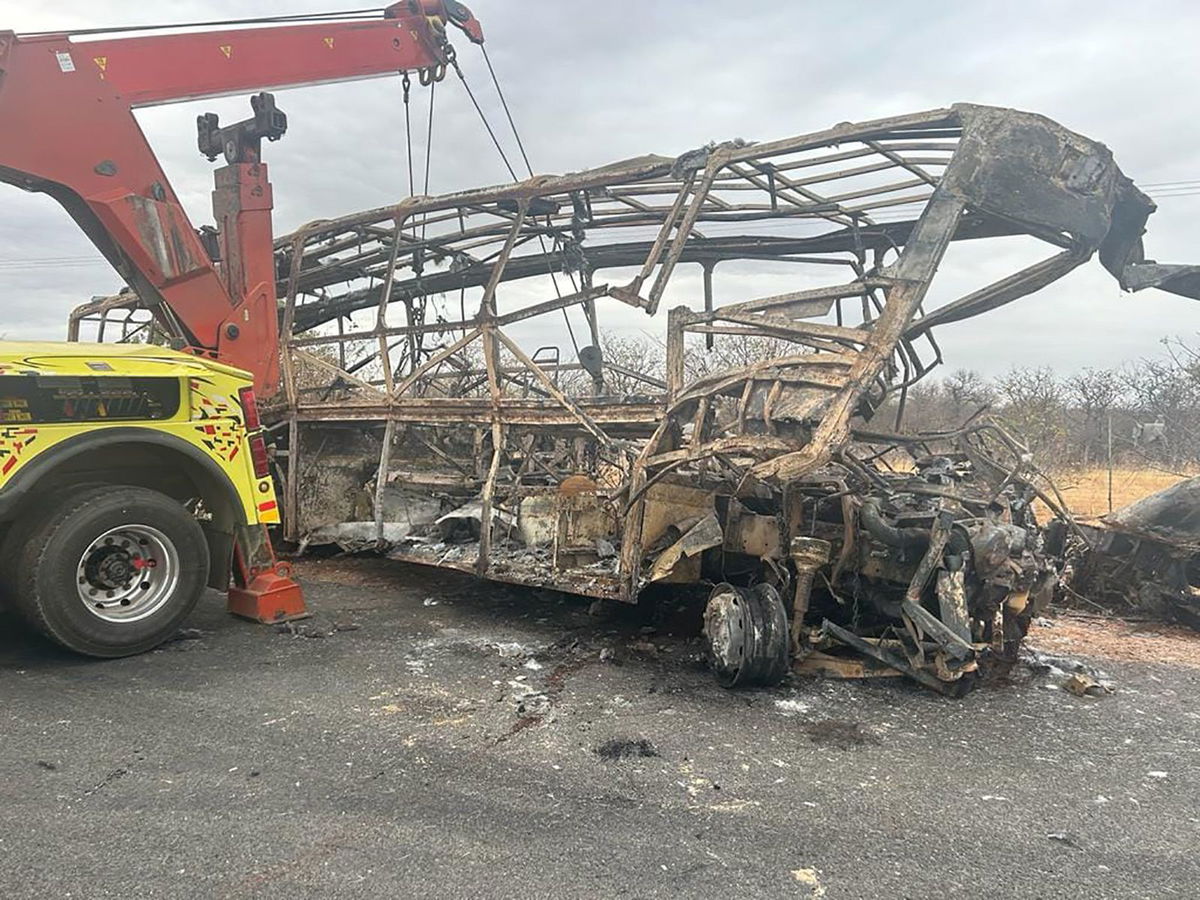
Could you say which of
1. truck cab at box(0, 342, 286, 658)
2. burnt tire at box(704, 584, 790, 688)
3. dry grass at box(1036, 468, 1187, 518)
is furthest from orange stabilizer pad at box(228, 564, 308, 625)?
dry grass at box(1036, 468, 1187, 518)

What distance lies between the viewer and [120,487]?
5.05 metres

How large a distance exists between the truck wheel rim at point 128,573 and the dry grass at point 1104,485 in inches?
513

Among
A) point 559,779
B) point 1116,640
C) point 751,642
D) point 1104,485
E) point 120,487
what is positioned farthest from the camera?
point 1104,485

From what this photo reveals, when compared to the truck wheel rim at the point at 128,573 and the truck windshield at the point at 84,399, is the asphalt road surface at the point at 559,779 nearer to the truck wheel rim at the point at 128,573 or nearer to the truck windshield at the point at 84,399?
the truck wheel rim at the point at 128,573

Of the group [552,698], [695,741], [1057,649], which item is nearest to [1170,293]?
[1057,649]

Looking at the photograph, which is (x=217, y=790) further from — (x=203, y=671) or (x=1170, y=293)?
(x=1170, y=293)

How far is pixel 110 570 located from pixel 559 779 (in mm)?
3166

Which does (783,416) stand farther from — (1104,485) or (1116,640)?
(1104,485)

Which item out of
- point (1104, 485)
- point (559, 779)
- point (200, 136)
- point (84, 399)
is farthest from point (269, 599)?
point (1104, 485)

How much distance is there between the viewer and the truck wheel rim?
488cm

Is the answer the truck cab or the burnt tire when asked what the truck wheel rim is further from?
the burnt tire

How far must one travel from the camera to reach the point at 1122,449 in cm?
2227

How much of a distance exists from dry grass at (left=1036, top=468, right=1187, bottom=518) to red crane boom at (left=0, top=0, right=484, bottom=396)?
12189 mm

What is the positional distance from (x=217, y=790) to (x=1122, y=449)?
24518mm
